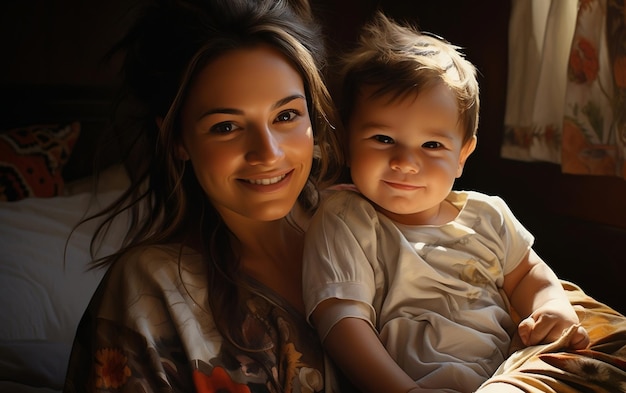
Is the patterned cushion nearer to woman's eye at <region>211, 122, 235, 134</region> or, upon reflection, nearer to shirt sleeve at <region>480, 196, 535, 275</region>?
woman's eye at <region>211, 122, 235, 134</region>

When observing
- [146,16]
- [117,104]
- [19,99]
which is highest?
[146,16]

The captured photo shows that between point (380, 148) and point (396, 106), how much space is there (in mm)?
82

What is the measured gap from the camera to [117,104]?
4.35 ft

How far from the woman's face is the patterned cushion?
1.62m

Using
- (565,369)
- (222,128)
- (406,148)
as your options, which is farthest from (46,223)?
(565,369)

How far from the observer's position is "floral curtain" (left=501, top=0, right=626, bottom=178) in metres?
2.05

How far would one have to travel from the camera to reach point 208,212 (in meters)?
1.35

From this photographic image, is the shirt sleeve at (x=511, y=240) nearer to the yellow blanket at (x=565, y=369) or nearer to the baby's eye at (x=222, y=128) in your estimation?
the yellow blanket at (x=565, y=369)

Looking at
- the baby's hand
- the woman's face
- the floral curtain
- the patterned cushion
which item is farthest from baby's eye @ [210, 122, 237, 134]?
the patterned cushion

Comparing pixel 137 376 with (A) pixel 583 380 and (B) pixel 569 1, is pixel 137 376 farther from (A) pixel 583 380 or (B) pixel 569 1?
(B) pixel 569 1

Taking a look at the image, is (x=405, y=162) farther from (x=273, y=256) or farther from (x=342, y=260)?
(x=273, y=256)

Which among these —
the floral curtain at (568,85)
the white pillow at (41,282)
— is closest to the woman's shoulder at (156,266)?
the white pillow at (41,282)

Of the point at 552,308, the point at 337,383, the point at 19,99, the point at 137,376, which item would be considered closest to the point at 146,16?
the point at 137,376

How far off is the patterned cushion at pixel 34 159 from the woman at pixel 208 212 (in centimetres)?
149
